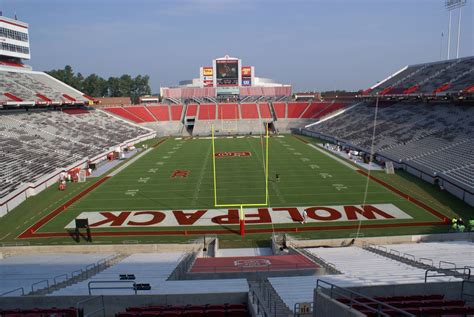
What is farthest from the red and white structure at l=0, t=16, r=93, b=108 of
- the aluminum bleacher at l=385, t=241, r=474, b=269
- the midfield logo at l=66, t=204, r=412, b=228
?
the aluminum bleacher at l=385, t=241, r=474, b=269

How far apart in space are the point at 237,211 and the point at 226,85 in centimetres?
4428

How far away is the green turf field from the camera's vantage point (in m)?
15.1

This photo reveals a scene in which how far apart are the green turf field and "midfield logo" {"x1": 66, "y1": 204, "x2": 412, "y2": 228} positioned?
0.38m

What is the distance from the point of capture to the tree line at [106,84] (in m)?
76.1

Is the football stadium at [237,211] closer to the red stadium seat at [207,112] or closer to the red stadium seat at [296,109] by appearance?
the red stadium seat at [207,112]

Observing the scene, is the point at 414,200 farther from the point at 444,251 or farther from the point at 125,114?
the point at 125,114

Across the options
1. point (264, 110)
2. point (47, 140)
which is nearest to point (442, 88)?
point (264, 110)

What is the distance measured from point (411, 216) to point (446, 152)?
1035 cm

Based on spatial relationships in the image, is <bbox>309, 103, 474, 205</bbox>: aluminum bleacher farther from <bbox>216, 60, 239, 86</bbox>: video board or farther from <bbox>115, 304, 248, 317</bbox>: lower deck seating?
<bbox>216, 60, 239, 86</bbox>: video board

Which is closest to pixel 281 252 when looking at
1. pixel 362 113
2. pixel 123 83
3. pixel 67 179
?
pixel 67 179

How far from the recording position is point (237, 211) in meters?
17.2

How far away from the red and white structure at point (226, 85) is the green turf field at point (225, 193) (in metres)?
31.6

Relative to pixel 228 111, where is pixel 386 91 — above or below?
above

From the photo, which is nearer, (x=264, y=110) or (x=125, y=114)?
(x=125, y=114)
